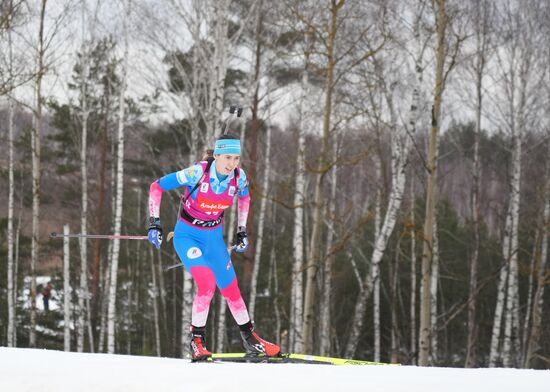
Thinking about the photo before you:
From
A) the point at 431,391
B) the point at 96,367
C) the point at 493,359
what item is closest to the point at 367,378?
the point at 431,391

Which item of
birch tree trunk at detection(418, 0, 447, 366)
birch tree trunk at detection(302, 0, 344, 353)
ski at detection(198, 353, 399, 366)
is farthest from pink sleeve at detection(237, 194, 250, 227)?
birch tree trunk at detection(302, 0, 344, 353)

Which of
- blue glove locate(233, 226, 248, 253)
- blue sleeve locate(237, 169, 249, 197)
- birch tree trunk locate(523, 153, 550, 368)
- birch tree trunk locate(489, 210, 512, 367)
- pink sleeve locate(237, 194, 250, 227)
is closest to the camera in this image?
blue sleeve locate(237, 169, 249, 197)

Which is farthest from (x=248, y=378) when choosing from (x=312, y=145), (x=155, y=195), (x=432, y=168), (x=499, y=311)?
(x=312, y=145)

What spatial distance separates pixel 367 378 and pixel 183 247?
231 centimetres

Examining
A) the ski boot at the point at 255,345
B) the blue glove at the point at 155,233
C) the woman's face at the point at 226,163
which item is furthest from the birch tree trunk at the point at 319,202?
the blue glove at the point at 155,233

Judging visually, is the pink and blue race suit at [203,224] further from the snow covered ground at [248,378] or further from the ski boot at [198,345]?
the snow covered ground at [248,378]

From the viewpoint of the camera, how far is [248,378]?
13.1ft

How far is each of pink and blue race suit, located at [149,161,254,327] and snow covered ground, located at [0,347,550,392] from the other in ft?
3.30

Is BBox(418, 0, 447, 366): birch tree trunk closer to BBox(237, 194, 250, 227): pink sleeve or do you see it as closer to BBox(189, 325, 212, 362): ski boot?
BBox(237, 194, 250, 227): pink sleeve

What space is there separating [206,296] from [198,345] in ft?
1.53

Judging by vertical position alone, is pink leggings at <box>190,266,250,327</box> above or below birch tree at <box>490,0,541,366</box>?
below

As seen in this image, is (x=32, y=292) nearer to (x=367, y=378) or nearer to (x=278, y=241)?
(x=278, y=241)

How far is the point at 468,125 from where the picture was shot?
2784 centimetres

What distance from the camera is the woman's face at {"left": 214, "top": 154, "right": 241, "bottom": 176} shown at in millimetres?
5723
